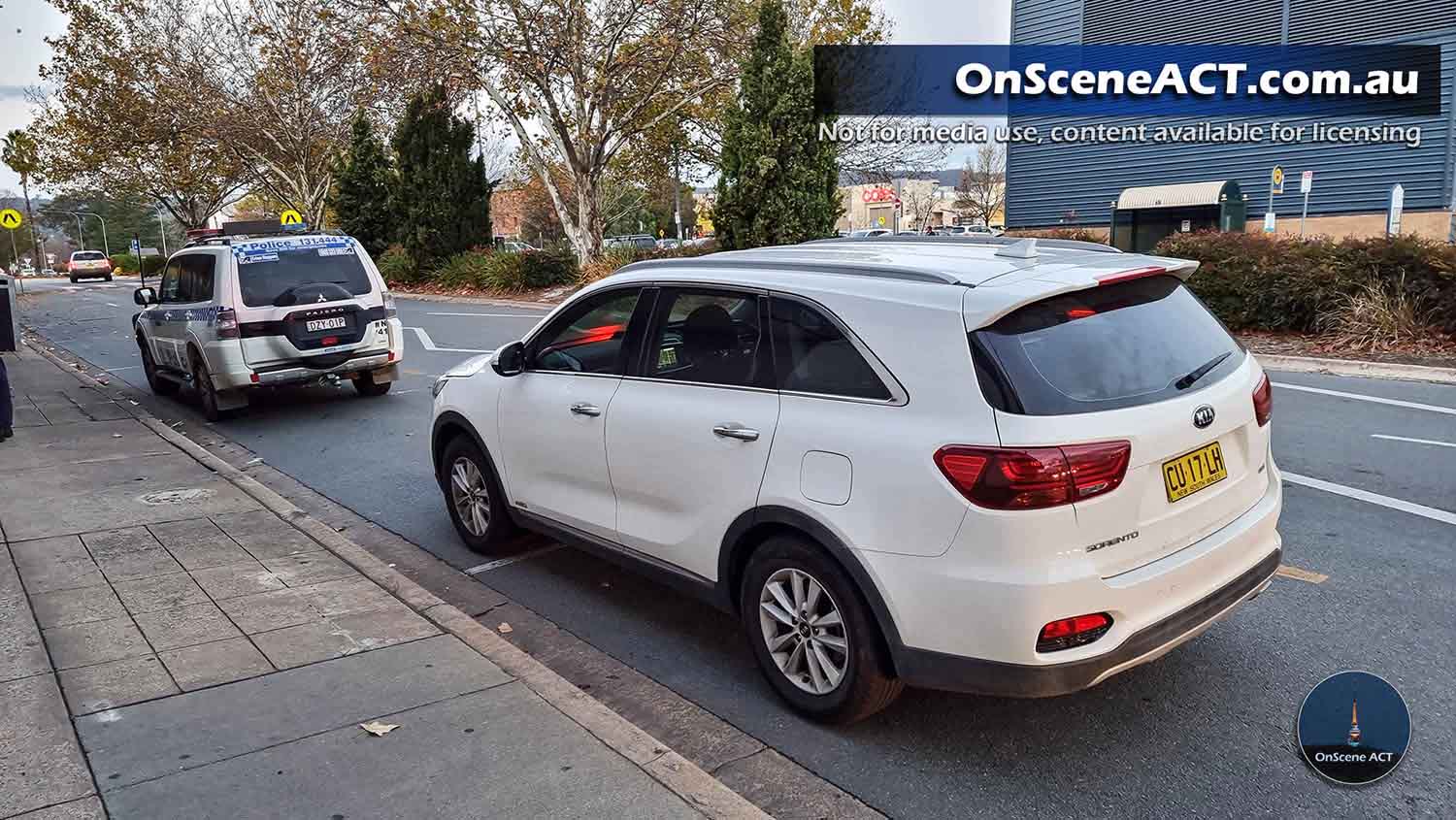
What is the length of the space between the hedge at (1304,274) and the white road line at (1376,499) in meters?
6.94

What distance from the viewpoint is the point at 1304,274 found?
518 inches

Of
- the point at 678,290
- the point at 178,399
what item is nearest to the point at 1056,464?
the point at 678,290

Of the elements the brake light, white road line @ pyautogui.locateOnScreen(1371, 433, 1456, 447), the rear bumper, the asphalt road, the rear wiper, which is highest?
the rear wiper

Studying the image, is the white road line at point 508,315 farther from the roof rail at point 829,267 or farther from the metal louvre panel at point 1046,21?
the roof rail at point 829,267

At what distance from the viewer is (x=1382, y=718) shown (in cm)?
347

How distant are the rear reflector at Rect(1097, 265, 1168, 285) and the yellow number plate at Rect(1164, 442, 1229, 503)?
0.65 metres

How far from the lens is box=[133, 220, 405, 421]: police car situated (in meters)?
10.2

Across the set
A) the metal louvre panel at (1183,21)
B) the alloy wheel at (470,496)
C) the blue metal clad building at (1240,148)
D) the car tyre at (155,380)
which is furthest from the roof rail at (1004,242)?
the metal louvre panel at (1183,21)

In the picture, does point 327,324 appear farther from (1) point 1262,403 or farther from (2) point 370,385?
(1) point 1262,403

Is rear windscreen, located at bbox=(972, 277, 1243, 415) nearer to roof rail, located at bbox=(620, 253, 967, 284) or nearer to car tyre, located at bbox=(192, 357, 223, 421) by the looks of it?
roof rail, located at bbox=(620, 253, 967, 284)

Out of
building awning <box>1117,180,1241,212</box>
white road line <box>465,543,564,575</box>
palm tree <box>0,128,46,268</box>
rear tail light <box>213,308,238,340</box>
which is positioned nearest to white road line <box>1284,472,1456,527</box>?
white road line <box>465,543,564,575</box>

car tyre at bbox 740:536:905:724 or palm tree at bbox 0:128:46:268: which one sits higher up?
palm tree at bbox 0:128:46:268

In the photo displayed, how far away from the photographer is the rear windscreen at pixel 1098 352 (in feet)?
10.6

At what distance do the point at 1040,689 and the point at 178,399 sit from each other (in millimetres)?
11954
